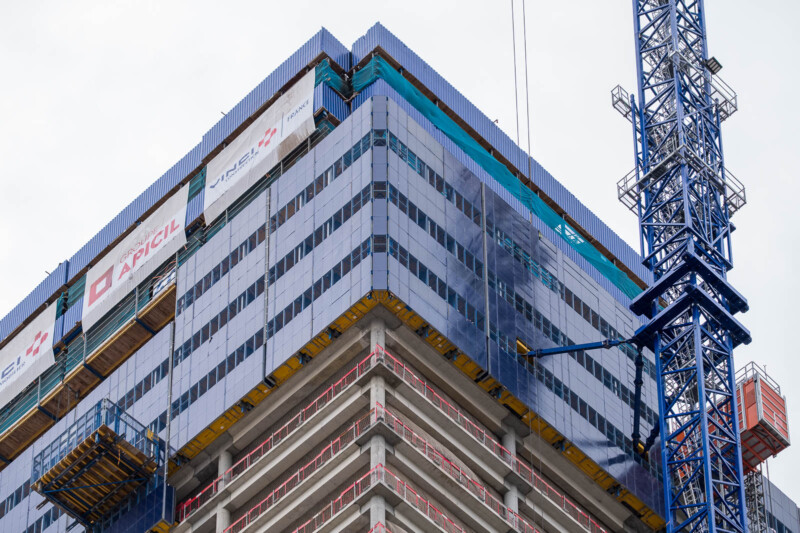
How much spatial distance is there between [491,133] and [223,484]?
35145 mm

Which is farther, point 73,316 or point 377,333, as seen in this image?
point 73,316

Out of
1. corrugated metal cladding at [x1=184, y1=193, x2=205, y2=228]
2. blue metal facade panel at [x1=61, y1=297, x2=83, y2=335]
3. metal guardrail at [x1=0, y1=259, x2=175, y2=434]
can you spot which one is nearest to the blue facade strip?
corrugated metal cladding at [x1=184, y1=193, x2=205, y2=228]

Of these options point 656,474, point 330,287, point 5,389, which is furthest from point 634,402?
point 5,389

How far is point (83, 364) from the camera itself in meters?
148

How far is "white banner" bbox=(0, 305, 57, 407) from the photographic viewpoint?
6068 inches

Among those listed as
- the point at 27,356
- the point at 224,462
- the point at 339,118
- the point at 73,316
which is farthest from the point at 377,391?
the point at 27,356

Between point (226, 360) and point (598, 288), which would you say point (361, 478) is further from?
point (598, 288)

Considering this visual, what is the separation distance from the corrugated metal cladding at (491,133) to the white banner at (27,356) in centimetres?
3404

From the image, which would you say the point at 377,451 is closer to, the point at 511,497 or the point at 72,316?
the point at 511,497

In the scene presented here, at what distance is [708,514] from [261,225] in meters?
34.1

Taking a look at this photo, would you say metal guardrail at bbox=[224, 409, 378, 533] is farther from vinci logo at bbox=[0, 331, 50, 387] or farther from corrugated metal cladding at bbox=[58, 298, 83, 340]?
vinci logo at bbox=[0, 331, 50, 387]

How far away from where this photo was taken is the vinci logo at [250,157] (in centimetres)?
13925

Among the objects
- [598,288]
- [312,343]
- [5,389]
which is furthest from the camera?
[5,389]

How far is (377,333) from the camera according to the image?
394 ft
